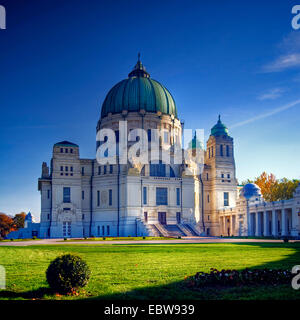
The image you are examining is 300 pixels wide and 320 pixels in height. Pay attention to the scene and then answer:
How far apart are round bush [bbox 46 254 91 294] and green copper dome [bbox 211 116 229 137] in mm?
82734

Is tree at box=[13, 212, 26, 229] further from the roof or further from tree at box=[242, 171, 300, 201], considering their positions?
tree at box=[242, 171, 300, 201]

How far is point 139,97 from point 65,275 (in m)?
80.8

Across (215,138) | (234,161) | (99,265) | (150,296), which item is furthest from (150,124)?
(150,296)

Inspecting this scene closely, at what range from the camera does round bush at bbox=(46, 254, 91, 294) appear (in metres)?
14.4

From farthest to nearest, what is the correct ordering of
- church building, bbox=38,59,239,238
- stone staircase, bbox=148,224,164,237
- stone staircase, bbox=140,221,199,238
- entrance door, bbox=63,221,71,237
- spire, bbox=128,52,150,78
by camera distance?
spire, bbox=128,52,150,78 < entrance door, bbox=63,221,71,237 < church building, bbox=38,59,239,238 < stone staircase, bbox=140,221,199,238 < stone staircase, bbox=148,224,164,237

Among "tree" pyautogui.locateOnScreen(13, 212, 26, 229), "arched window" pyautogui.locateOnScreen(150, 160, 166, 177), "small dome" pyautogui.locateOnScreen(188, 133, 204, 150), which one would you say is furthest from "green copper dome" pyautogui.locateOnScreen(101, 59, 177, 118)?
"tree" pyautogui.locateOnScreen(13, 212, 26, 229)

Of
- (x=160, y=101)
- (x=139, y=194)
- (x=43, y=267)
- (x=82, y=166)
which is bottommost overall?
(x=43, y=267)

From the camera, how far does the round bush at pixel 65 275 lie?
14.4 m

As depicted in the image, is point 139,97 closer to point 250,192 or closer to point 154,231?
point 154,231

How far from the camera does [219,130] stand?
95312 millimetres

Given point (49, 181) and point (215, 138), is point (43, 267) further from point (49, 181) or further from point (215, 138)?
point (215, 138)

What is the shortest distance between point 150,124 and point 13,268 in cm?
7155

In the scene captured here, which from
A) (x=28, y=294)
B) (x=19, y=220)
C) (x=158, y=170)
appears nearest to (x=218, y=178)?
(x=158, y=170)
